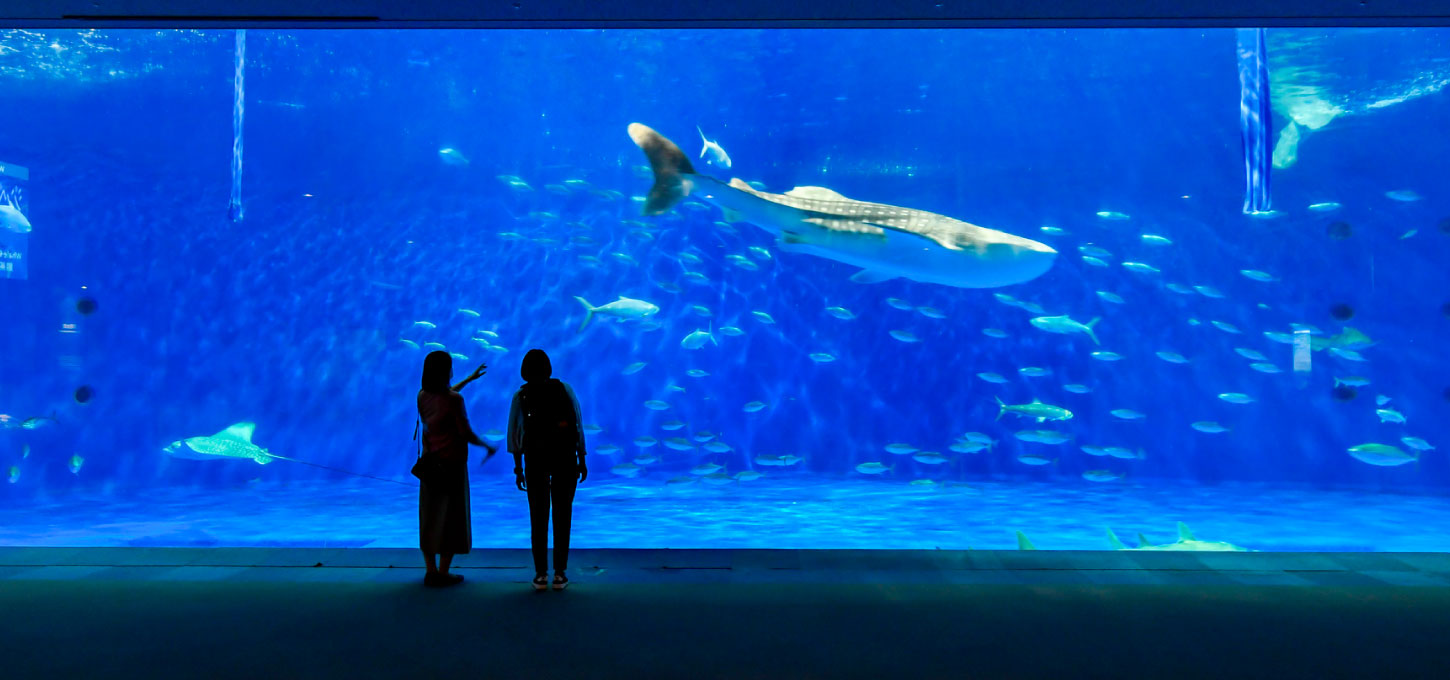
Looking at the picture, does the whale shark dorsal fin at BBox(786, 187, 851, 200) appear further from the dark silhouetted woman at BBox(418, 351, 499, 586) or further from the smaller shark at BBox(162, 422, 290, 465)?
the smaller shark at BBox(162, 422, 290, 465)

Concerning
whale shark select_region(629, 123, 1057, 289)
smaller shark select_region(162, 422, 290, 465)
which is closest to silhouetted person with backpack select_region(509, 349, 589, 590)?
whale shark select_region(629, 123, 1057, 289)

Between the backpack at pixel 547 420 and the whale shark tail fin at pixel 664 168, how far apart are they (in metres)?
2.20

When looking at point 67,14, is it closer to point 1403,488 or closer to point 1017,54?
point 1017,54

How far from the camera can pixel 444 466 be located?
146 inches

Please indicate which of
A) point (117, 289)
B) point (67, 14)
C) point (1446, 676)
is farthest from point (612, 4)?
point (117, 289)

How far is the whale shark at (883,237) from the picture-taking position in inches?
245

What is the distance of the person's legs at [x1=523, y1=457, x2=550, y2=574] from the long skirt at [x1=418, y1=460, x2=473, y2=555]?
12.7 inches

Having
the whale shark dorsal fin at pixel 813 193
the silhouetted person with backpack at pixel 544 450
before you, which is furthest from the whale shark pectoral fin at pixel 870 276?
the silhouetted person with backpack at pixel 544 450

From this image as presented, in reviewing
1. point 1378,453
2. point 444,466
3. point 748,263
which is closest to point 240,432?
point 748,263

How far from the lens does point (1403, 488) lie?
11398 mm

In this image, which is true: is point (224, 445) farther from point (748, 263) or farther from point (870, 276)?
point (870, 276)

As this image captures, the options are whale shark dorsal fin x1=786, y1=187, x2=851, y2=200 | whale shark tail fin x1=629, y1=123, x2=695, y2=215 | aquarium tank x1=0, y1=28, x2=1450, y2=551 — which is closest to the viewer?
whale shark tail fin x1=629, y1=123, x2=695, y2=215

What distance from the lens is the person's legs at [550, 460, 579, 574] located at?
3555 millimetres

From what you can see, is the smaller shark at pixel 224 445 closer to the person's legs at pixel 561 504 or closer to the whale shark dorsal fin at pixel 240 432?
the whale shark dorsal fin at pixel 240 432
